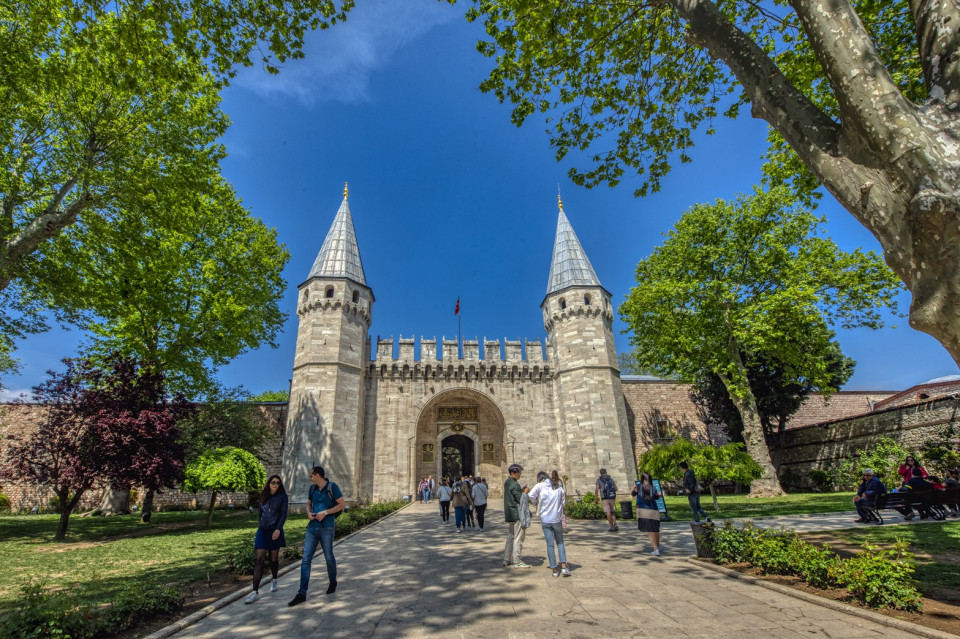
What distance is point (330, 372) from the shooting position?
2034 centimetres

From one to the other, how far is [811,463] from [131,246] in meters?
28.1

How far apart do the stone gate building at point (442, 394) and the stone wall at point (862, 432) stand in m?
8.02

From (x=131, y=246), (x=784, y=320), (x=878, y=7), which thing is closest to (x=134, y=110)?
(x=131, y=246)

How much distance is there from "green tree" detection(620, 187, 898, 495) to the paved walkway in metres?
12.0

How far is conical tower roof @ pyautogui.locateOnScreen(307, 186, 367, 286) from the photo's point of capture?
22.6m

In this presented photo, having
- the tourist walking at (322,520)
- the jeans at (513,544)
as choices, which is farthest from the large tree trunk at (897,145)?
the tourist walking at (322,520)

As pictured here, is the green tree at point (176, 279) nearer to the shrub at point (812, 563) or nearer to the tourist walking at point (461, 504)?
the tourist walking at point (461, 504)

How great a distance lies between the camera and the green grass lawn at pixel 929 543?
481 centimetres

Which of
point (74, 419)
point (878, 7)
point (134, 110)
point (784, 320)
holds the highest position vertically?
point (134, 110)

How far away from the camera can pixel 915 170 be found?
3.09 metres

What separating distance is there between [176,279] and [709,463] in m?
19.8

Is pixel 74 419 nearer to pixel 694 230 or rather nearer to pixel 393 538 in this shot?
pixel 393 538

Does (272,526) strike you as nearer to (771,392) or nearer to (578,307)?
(578,307)

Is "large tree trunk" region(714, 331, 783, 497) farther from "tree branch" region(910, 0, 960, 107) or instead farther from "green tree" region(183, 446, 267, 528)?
"green tree" region(183, 446, 267, 528)
